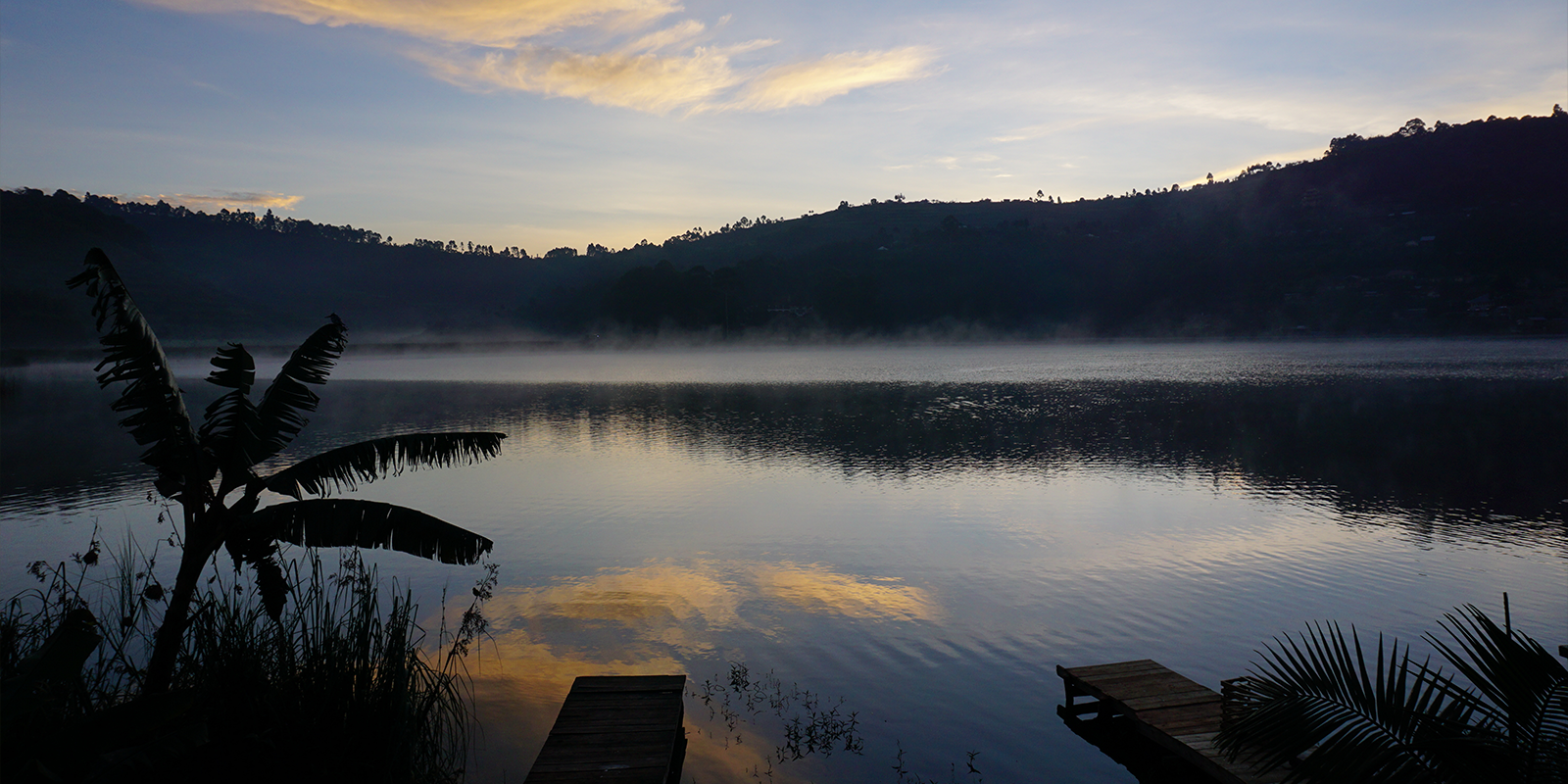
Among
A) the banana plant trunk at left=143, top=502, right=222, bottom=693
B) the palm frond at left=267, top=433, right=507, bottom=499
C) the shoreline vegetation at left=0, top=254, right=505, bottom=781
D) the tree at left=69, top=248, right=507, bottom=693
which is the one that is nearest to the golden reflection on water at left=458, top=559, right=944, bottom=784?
the shoreline vegetation at left=0, top=254, right=505, bottom=781

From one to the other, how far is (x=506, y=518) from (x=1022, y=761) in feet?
39.7

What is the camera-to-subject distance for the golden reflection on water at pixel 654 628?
7.54 meters

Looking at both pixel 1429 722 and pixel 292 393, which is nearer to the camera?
pixel 1429 722

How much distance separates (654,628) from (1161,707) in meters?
5.69

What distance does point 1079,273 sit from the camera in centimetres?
14888

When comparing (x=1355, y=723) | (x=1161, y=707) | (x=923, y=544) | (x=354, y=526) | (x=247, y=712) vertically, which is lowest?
(x=923, y=544)

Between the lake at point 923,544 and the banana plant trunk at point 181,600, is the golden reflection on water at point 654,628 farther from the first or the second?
the banana plant trunk at point 181,600

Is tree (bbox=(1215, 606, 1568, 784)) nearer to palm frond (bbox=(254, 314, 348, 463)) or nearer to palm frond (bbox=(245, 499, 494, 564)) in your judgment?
palm frond (bbox=(245, 499, 494, 564))

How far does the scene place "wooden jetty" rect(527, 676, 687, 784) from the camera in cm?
615

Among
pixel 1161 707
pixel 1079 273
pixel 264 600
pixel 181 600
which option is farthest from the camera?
pixel 1079 273

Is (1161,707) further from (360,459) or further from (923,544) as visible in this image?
(923,544)

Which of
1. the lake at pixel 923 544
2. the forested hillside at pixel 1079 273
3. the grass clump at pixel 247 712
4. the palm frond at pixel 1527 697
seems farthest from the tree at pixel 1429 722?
the forested hillside at pixel 1079 273

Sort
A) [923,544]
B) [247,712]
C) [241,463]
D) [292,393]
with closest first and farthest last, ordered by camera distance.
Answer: [247,712], [241,463], [292,393], [923,544]

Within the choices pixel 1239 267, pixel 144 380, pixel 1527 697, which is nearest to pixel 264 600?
pixel 144 380
